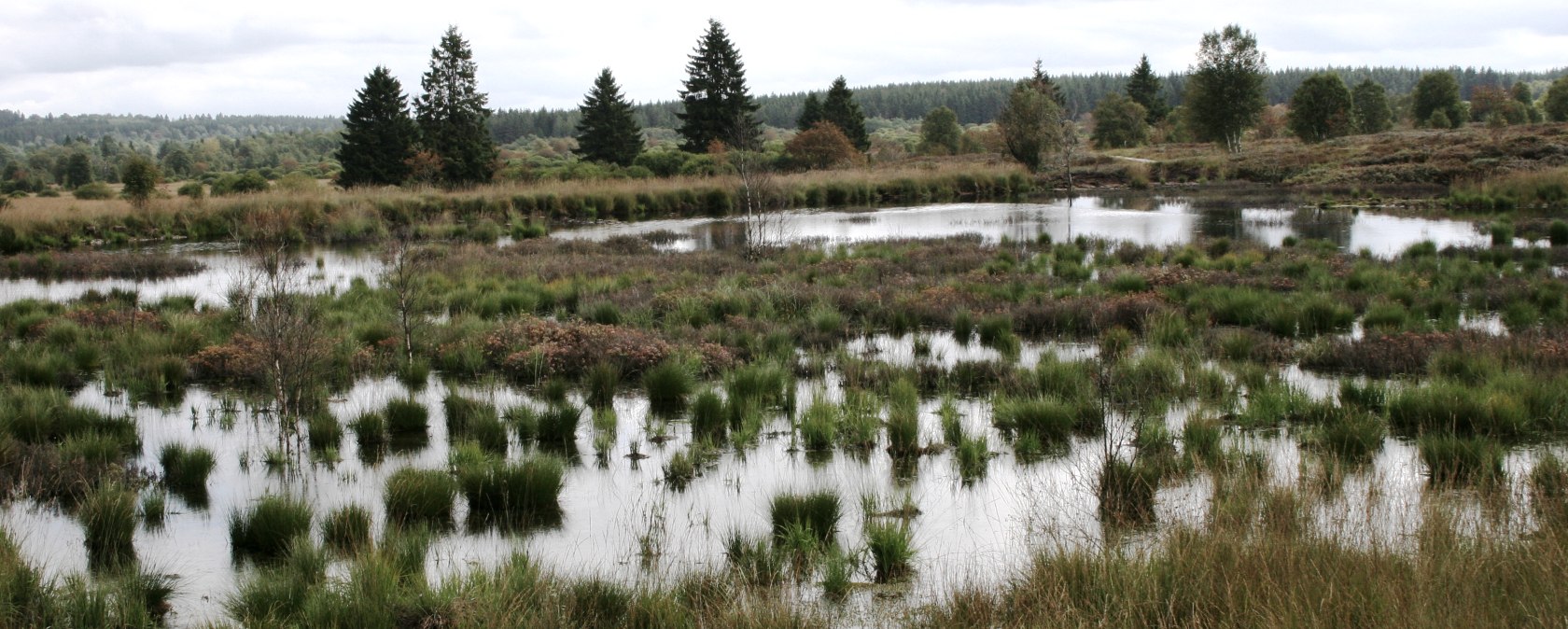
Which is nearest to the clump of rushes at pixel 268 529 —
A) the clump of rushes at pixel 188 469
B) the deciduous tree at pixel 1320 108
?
the clump of rushes at pixel 188 469

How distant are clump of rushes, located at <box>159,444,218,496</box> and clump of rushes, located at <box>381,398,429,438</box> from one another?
4.77ft

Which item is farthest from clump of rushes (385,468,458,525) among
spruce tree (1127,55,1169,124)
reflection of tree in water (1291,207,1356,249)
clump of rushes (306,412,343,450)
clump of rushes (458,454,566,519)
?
spruce tree (1127,55,1169,124)

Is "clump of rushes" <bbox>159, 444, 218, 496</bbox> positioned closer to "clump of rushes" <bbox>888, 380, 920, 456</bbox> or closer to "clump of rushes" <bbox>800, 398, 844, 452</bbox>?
"clump of rushes" <bbox>800, 398, 844, 452</bbox>

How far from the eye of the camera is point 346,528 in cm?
604

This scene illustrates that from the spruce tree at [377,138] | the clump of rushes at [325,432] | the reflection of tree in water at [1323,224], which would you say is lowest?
the clump of rushes at [325,432]

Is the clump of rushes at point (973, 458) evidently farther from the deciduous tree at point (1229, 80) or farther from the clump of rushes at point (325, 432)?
the deciduous tree at point (1229, 80)

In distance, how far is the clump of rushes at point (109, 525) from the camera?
234 inches

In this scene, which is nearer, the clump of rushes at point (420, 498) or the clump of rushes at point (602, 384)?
the clump of rushes at point (420, 498)

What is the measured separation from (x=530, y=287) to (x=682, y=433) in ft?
27.0

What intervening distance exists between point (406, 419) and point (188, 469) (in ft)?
5.83

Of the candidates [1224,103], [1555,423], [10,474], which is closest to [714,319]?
[10,474]

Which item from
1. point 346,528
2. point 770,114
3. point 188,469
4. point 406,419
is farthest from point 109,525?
point 770,114

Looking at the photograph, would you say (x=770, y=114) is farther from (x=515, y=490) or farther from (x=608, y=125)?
(x=515, y=490)

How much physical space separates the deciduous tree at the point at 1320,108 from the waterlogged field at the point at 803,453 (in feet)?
184
